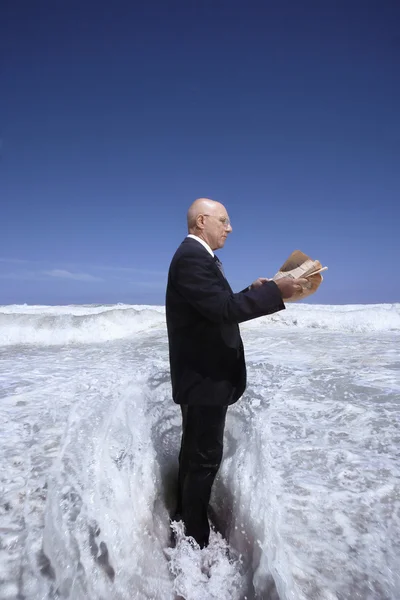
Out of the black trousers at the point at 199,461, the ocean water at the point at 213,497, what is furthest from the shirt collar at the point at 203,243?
the ocean water at the point at 213,497

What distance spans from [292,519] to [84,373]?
347 centimetres

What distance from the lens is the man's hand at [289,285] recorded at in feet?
6.59

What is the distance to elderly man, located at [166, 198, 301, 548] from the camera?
214 cm

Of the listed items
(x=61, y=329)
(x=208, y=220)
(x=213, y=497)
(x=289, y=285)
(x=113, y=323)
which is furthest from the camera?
(x=113, y=323)

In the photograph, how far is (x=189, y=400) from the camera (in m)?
2.22

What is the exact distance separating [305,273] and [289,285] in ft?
0.35

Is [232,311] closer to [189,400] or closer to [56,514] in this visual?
[189,400]

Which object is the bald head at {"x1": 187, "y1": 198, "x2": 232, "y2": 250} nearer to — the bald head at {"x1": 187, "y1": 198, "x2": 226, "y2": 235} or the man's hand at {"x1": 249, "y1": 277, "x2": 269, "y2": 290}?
the bald head at {"x1": 187, "y1": 198, "x2": 226, "y2": 235}

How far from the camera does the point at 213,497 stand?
2648 millimetres

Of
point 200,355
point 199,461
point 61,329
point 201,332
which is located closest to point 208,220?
point 201,332

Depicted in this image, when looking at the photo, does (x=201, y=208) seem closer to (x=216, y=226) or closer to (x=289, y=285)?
(x=216, y=226)

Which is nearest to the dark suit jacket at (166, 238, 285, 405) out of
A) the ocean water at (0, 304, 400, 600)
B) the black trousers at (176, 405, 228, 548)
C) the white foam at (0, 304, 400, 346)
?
the black trousers at (176, 405, 228, 548)

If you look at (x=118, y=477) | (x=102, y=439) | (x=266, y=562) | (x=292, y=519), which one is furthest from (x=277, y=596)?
(x=102, y=439)

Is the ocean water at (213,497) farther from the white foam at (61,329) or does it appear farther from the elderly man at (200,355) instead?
the white foam at (61,329)
